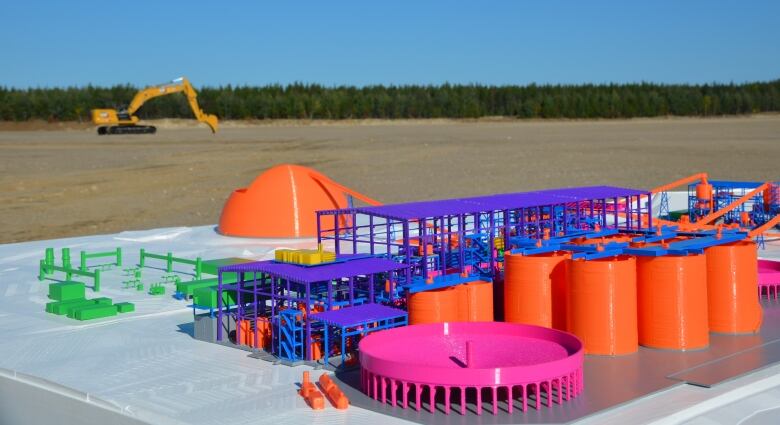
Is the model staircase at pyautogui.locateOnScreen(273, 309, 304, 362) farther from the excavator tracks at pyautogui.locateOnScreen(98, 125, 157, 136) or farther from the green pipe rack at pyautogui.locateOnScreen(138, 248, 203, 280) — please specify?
the excavator tracks at pyautogui.locateOnScreen(98, 125, 157, 136)

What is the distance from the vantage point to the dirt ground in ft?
178

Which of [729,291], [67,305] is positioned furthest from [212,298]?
[729,291]

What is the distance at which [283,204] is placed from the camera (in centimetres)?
3612

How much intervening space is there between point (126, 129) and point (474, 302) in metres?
80.2

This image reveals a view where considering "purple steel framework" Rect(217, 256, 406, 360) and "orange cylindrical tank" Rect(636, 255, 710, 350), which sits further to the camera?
"purple steel framework" Rect(217, 256, 406, 360)

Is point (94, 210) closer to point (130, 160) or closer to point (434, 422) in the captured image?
point (130, 160)

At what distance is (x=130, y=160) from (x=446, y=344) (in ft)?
193

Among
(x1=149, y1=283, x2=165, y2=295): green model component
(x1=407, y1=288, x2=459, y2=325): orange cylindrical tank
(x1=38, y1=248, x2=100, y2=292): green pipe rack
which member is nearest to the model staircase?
(x1=407, y1=288, x2=459, y2=325): orange cylindrical tank

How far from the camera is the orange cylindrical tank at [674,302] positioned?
19.1 meters

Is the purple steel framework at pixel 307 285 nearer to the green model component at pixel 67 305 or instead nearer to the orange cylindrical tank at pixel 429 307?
the orange cylindrical tank at pixel 429 307

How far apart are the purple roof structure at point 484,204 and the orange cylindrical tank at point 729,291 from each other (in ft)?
15.6

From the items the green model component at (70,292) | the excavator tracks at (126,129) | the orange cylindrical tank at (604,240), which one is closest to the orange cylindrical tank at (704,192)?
the orange cylindrical tank at (604,240)

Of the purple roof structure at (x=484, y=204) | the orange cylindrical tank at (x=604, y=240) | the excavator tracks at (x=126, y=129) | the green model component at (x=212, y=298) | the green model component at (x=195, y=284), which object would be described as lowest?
the green model component at (x=195, y=284)

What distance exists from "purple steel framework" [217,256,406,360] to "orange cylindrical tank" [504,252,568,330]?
231 cm
